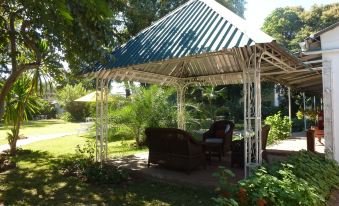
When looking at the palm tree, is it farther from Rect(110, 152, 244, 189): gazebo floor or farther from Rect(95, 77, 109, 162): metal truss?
Rect(110, 152, 244, 189): gazebo floor

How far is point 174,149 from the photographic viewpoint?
26.7 ft

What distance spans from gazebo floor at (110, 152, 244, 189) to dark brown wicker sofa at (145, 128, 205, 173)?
7.6 inches

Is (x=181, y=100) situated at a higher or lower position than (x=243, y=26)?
lower

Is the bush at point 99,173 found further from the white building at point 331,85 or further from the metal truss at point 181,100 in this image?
the white building at point 331,85

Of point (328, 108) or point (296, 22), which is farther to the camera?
point (296, 22)

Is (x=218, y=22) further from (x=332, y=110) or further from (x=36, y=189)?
(x=36, y=189)

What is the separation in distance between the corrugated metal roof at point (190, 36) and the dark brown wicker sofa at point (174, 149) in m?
1.99

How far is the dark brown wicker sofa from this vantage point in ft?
25.7

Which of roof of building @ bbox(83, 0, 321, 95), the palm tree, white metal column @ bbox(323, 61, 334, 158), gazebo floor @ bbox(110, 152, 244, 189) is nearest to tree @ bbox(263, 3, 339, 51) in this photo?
white metal column @ bbox(323, 61, 334, 158)

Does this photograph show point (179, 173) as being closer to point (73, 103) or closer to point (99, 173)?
point (99, 173)

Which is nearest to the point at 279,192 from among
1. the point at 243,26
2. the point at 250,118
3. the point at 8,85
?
the point at 250,118

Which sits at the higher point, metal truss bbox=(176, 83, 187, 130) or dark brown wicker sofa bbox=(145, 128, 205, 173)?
metal truss bbox=(176, 83, 187, 130)

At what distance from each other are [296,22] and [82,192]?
36.8 m

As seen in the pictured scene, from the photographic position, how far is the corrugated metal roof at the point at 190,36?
6.15 metres
